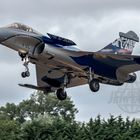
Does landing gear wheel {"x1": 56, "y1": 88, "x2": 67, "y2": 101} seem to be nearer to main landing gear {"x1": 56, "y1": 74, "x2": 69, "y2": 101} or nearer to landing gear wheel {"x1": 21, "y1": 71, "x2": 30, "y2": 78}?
main landing gear {"x1": 56, "y1": 74, "x2": 69, "y2": 101}

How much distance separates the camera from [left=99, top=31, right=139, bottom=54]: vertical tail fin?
6259 cm

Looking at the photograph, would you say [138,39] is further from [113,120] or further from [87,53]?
[113,120]

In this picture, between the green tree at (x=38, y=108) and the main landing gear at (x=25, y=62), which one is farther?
the green tree at (x=38, y=108)

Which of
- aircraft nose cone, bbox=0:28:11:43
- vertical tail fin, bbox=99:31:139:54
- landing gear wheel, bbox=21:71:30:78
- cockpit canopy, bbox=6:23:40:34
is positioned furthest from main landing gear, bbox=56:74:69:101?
landing gear wheel, bbox=21:71:30:78

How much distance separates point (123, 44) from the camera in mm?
63438

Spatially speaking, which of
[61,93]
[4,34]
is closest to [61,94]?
[61,93]

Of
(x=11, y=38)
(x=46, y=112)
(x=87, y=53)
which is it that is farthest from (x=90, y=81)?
(x=46, y=112)

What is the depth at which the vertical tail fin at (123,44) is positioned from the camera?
6259cm

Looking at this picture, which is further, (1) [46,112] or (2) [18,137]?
(1) [46,112]

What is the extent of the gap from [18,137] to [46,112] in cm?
7140

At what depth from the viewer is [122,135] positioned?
166ft

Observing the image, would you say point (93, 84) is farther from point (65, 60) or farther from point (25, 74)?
point (25, 74)

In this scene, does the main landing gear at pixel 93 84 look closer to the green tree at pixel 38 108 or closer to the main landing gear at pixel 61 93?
the main landing gear at pixel 61 93

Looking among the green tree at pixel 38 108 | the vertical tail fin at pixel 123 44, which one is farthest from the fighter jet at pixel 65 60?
the green tree at pixel 38 108
